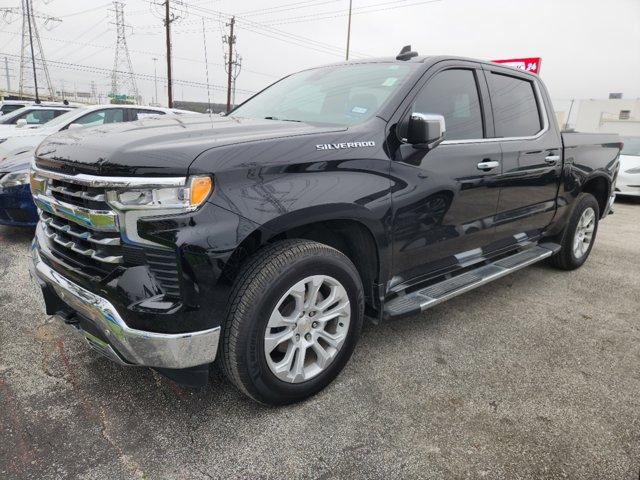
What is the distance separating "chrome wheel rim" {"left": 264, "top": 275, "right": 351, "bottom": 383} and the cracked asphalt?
0.75 feet

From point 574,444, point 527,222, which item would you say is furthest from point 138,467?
point 527,222

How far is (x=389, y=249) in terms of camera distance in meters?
2.53

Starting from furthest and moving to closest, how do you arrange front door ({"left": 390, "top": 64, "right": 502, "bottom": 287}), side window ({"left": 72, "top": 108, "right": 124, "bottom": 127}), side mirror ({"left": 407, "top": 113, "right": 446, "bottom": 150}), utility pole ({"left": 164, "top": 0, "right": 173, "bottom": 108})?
utility pole ({"left": 164, "top": 0, "right": 173, "bottom": 108}) < side window ({"left": 72, "top": 108, "right": 124, "bottom": 127}) < front door ({"left": 390, "top": 64, "right": 502, "bottom": 287}) < side mirror ({"left": 407, "top": 113, "right": 446, "bottom": 150})

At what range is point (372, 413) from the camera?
227 cm

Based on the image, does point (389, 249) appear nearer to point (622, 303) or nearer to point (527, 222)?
point (527, 222)

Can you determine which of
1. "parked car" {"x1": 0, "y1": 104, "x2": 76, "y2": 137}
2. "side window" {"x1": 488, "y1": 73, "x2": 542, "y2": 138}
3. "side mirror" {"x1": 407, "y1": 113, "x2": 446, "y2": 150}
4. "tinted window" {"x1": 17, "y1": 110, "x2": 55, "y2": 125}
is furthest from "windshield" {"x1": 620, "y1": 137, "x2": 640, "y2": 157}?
"tinted window" {"x1": 17, "y1": 110, "x2": 55, "y2": 125}

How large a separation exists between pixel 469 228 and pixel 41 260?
257cm

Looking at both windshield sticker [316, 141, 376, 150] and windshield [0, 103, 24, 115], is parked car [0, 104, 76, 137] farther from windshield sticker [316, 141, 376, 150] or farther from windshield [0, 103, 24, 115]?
windshield sticker [316, 141, 376, 150]

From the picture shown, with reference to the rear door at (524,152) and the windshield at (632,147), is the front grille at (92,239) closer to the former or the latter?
the rear door at (524,152)

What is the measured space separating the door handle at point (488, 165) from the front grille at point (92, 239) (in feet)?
6.95

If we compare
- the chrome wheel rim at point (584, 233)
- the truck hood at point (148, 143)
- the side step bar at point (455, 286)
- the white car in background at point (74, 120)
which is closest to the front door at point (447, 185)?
the side step bar at point (455, 286)

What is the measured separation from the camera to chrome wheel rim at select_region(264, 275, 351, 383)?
6.99ft

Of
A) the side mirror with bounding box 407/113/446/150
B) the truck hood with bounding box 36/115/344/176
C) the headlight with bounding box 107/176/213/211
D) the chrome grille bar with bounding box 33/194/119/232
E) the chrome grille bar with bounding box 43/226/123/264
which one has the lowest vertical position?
the chrome grille bar with bounding box 43/226/123/264

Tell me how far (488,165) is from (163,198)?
7.17 feet
